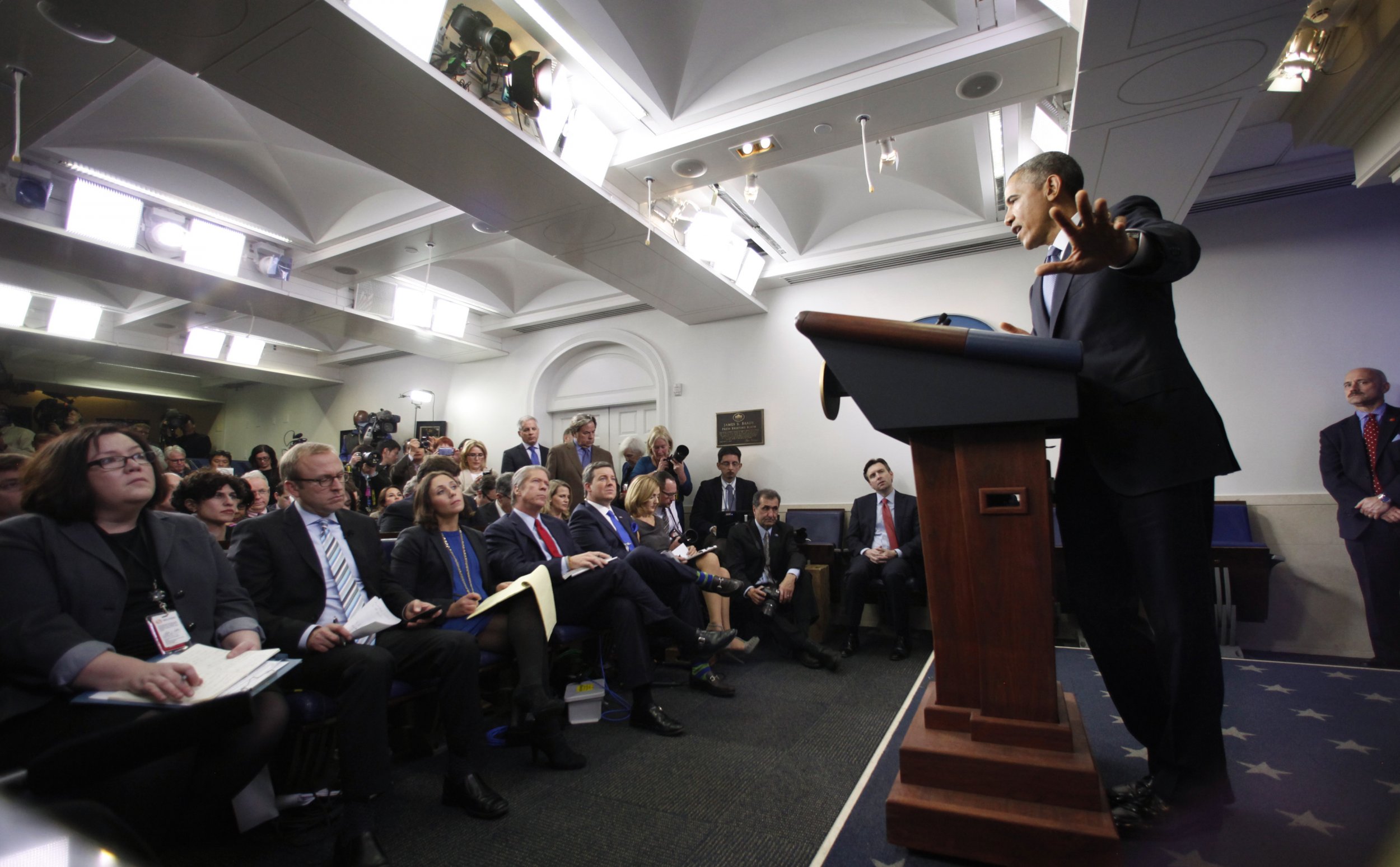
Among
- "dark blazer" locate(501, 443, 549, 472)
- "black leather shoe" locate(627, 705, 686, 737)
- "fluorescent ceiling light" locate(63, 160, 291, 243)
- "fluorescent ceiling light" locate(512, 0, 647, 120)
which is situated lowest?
"black leather shoe" locate(627, 705, 686, 737)

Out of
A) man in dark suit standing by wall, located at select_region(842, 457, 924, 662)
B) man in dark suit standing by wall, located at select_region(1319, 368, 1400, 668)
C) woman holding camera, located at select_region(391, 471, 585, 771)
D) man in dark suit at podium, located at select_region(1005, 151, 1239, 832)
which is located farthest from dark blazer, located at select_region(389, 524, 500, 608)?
man in dark suit standing by wall, located at select_region(1319, 368, 1400, 668)

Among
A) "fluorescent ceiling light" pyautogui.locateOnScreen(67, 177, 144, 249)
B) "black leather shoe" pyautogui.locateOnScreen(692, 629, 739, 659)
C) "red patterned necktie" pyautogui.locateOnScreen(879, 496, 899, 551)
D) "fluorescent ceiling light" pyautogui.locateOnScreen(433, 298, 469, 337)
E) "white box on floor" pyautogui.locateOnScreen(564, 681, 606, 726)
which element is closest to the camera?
"white box on floor" pyautogui.locateOnScreen(564, 681, 606, 726)

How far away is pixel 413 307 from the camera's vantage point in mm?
6250

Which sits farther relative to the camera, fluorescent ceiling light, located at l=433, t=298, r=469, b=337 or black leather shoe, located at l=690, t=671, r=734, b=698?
fluorescent ceiling light, located at l=433, t=298, r=469, b=337

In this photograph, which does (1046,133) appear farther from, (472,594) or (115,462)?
(115,462)

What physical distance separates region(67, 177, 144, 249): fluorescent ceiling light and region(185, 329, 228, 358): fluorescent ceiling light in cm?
354

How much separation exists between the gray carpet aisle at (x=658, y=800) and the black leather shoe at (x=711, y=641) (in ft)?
0.93

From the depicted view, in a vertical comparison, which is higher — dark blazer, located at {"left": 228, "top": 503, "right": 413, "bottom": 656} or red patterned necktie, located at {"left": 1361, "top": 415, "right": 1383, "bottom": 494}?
red patterned necktie, located at {"left": 1361, "top": 415, "right": 1383, "bottom": 494}

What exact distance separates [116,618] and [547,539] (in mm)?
1679

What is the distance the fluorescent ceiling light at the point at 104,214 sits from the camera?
4105mm

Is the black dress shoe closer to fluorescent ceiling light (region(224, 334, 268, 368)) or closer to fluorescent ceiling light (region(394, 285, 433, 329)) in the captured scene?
fluorescent ceiling light (region(394, 285, 433, 329))

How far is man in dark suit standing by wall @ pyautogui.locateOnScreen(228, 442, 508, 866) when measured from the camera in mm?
1732

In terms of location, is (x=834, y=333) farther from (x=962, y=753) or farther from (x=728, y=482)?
(x=728, y=482)

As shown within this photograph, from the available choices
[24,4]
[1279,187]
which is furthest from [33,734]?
[1279,187]
